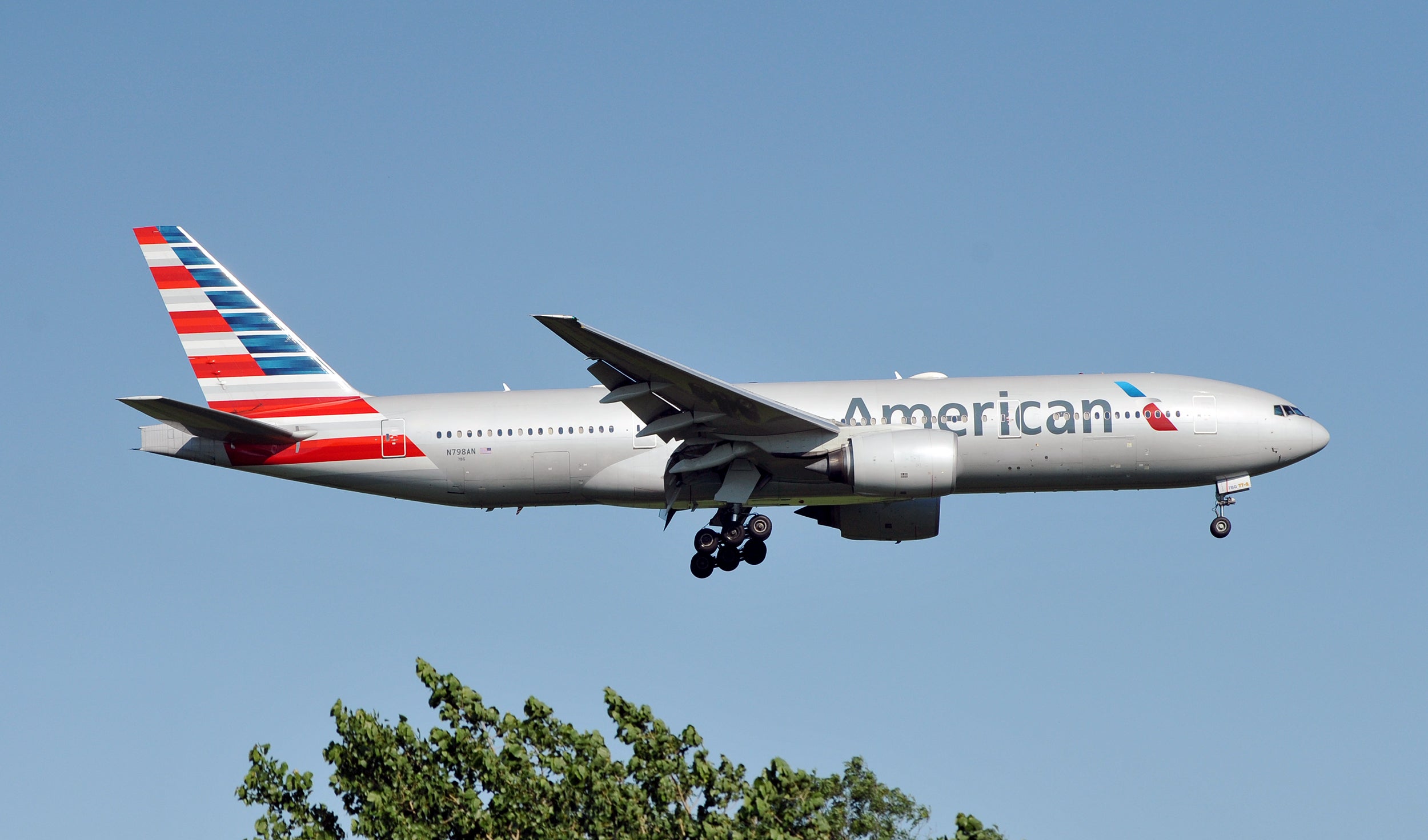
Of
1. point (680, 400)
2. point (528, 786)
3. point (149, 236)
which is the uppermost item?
point (149, 236)

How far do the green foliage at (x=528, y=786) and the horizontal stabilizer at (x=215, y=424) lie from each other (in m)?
10.2

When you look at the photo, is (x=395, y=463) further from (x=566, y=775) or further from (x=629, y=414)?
(x=566, y=775)

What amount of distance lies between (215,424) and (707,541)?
37.7ft

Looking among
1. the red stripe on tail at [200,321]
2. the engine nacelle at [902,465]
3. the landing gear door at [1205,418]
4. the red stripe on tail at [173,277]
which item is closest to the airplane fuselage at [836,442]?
the landing gear door at [1205,418]

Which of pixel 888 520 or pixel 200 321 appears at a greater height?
pixel 200 321

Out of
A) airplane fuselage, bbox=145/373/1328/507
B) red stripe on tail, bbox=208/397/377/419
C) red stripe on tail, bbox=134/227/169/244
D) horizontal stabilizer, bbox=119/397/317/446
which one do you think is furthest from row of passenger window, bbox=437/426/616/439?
red stripe on tail, bbox=134/227/169/244

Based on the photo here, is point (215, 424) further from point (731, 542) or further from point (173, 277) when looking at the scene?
point (731, 542)

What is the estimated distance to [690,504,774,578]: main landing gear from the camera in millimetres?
36969

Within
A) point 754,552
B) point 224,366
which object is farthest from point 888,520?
point 224,366

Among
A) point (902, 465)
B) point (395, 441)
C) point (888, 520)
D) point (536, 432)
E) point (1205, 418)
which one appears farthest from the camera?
point (888, 520)

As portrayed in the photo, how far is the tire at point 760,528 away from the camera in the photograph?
36906 mm

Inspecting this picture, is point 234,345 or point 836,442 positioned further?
point 234,345

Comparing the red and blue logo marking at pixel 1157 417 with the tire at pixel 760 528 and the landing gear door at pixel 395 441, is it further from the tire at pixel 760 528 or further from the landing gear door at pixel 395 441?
the landing gear door at pixel 395 441

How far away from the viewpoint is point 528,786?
2573 centimetres
